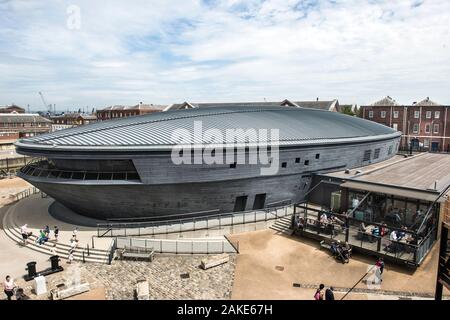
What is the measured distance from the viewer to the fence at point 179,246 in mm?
21203

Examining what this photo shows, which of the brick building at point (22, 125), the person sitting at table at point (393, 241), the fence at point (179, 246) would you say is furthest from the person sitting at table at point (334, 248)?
the brick building at point (22, 125)

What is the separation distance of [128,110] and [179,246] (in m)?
92.3

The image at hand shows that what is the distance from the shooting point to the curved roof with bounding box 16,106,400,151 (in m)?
24.0

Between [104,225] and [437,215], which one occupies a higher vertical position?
[437,215]

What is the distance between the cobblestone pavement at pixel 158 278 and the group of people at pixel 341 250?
248 inches

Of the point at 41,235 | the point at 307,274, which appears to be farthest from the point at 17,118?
the point at 307,274

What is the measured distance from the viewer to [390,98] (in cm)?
6788

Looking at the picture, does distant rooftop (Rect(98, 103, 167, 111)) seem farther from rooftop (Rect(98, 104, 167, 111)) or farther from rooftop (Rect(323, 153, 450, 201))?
rooftop (Rect(323, 153, 450, 201))

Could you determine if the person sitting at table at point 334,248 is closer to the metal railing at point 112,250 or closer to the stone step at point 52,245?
the metal railing at point 112,250
